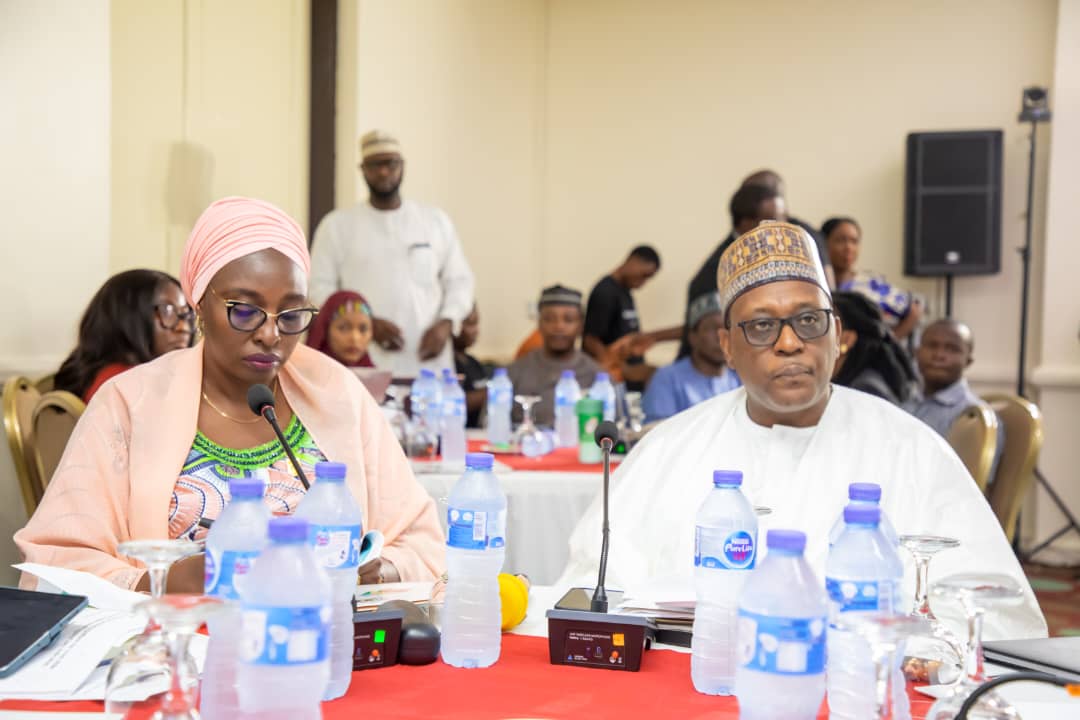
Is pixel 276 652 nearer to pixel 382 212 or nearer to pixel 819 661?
pixel 819 661

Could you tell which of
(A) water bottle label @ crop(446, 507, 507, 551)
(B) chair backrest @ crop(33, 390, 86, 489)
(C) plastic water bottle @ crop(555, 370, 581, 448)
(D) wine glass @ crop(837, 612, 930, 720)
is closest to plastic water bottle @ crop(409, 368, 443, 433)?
(C) plastic water bottle @ crop(555, 370, 581, 448)

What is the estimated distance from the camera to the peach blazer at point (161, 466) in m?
2.05

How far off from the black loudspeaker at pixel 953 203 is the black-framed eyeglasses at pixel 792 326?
5.79 meters

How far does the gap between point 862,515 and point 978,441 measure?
213cm

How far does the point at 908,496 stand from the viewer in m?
2.20

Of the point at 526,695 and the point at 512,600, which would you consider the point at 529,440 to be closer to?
the point at 512,600

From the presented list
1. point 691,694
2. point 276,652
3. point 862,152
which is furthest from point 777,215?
point 276,652

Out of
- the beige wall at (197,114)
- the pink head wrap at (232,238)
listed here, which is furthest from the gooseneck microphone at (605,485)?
the beige wall at (197,114)

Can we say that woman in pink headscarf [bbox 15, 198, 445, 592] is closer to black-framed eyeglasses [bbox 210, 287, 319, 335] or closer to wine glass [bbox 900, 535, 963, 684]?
black-framed eyeglasses [bbox 210, 287, 319, 335]

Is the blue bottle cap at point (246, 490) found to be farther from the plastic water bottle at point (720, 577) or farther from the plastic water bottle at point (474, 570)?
the plastic water bottle at point (720, 577)

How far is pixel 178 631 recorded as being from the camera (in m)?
1.16

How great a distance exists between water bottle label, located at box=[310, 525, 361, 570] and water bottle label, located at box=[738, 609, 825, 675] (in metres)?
0.59

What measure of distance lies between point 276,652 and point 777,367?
55.3 inches

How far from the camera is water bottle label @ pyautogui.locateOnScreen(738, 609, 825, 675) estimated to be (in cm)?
125
